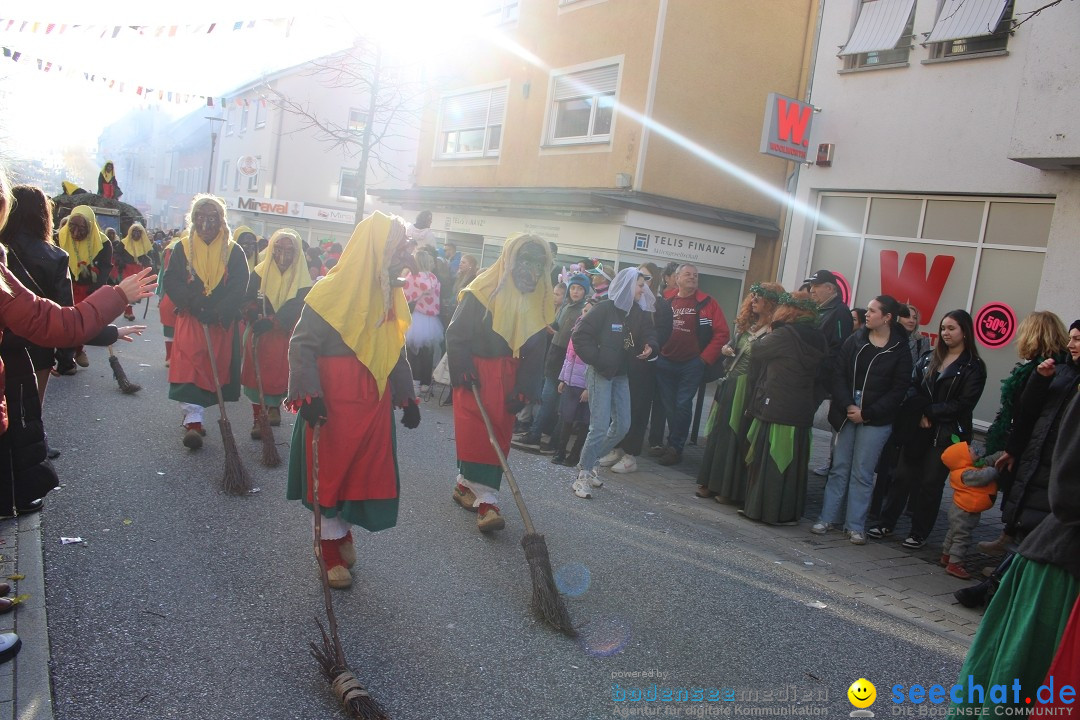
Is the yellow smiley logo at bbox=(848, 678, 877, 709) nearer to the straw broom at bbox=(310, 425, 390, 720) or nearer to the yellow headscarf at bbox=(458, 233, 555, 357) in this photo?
the straw broom at bbox=(310, 425, 390, 720)

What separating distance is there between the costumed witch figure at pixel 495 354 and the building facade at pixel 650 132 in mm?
8712

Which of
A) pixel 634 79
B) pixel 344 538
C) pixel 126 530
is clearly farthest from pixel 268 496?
pixel 634 79

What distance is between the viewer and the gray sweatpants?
5.93 metres

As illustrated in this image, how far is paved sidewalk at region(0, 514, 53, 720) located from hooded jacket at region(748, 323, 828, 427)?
16.7 feet

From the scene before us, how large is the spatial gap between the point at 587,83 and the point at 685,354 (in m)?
9.49

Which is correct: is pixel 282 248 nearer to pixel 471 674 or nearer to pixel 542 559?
pixel 542 559

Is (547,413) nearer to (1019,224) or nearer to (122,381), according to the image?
(122,381)

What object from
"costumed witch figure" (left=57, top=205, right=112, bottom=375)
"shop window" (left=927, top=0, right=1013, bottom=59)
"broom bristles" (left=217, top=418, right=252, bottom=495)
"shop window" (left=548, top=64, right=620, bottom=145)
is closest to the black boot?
"broom bristles" (left=217, top=418, right=252, bottom=495)

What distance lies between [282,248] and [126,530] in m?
3.63

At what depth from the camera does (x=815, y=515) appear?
7355 millimetres

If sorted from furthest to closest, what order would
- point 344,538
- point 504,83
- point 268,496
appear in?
point 504,83, point 268,496, point 344,538

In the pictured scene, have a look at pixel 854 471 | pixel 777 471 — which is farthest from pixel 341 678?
pixel 854 471

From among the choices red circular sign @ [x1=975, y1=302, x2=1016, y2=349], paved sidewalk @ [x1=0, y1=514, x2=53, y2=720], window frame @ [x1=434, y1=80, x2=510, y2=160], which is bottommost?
paved sidewalk @ [x1=0, y1=514, x2=53, y2=720]

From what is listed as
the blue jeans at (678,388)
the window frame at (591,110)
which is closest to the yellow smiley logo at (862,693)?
the blue jeans at (678,388)
